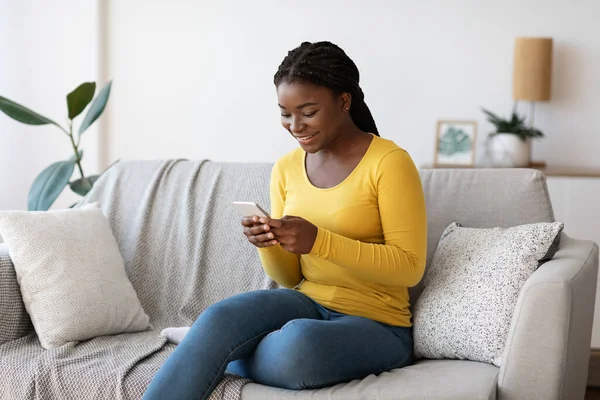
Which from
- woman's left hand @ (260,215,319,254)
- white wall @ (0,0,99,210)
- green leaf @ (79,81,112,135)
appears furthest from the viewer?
white wall @ (0,0,99,210)

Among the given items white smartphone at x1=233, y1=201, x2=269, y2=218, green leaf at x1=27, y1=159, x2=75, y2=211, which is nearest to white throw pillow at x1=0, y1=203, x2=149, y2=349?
white smartphone at x1=233, y1=201, x2=269, y2=218

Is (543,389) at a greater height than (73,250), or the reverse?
(73,250)

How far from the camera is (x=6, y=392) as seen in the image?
204 centimetres

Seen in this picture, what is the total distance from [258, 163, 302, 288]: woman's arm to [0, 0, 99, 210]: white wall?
2215 millimetres

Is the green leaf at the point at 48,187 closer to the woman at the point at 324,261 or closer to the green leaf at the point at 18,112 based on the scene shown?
the green leaf at the point at 18,112

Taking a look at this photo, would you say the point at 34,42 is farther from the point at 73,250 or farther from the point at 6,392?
the point at 6,392

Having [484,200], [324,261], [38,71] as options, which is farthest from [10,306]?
[38,71]

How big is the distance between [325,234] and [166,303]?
0.80m

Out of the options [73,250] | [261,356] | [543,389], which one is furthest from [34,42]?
[543,389]

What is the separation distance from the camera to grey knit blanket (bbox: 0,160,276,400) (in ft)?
7.41

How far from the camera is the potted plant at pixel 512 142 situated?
3.85 metres

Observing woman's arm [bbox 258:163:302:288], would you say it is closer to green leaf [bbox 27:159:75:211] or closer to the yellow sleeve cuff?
the yellow sleeve cuff

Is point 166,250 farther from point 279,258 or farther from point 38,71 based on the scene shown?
point 38,71

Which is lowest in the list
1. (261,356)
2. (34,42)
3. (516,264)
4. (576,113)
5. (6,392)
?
(6,392)
